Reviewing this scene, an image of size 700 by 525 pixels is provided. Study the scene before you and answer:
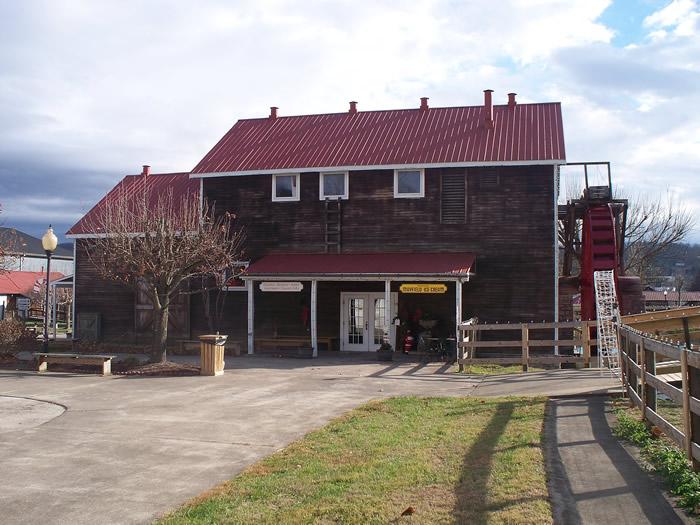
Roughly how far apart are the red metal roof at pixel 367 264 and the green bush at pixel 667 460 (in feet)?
38.9

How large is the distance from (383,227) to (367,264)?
195 centimetres

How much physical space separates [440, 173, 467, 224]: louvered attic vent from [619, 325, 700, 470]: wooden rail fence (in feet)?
37.6

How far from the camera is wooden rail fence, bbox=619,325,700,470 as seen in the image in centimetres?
638

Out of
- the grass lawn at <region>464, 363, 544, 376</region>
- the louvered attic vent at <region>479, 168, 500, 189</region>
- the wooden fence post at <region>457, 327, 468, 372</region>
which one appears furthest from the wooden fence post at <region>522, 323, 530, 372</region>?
the louvered attic vent at <region>479, 168, 500, 189</region>

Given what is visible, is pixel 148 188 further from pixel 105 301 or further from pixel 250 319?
pixel 250 319

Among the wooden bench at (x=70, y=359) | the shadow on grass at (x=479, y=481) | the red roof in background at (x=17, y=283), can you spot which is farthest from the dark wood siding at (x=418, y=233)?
the red roof in background at (x=17, y=283)

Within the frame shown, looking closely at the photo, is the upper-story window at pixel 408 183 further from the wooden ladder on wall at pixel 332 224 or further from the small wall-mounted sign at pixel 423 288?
the small wall-mounted sign at pixel 423 288

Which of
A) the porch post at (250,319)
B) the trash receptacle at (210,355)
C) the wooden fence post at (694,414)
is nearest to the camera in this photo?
the wooden fence post at (694,414)

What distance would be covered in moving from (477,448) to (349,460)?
152 centimetres

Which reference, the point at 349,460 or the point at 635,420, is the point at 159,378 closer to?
the point at 349,460

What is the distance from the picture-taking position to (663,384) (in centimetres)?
759

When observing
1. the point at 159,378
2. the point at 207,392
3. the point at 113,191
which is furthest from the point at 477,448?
the point at 113,191

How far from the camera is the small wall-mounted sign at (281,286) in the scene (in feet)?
72.3

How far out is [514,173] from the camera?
74.1 ft
